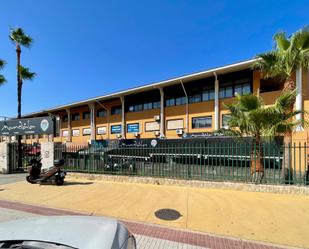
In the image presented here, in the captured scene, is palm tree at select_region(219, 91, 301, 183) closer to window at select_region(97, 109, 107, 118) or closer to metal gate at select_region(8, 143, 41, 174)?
metal gate at select_region(8, 143, 41, 174)

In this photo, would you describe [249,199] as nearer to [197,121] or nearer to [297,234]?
[297,234]

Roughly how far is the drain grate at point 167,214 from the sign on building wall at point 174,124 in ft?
55.7

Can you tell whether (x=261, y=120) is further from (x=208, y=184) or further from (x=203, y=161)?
(x=208, y=184)

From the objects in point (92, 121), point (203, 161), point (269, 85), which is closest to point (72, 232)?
point (203, 161)

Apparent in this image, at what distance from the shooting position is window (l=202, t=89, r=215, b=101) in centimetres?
2191

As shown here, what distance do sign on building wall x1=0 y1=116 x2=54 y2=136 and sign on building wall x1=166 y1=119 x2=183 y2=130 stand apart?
39.7 ft

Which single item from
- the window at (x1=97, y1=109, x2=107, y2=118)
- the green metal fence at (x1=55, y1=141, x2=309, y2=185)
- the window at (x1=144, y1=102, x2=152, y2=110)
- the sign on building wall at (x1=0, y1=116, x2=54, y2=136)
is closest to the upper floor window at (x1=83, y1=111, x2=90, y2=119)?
the window at (x1=97, y1=109, x2=107, y2=118)

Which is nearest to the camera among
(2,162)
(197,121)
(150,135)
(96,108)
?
(2,162)

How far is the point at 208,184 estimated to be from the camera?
9609 millimetres

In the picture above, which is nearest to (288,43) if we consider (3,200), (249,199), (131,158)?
(249,199)

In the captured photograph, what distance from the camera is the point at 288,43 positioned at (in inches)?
391

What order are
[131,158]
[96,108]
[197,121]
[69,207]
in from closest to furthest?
[69,207] → [131,158] → [197,121] → [96,108]

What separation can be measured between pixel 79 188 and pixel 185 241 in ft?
21.8

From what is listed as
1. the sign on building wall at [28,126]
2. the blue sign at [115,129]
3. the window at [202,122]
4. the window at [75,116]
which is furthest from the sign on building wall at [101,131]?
the sign on building wall at [28,126]
